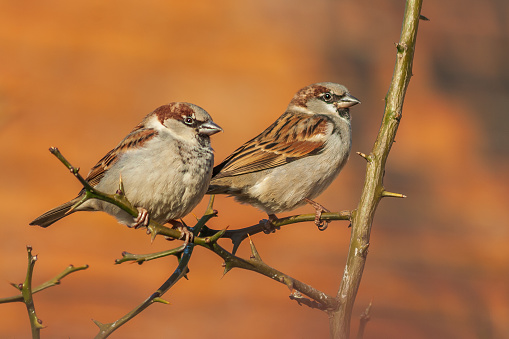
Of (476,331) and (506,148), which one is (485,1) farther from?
(476,331)

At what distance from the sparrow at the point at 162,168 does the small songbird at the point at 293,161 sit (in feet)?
2.02

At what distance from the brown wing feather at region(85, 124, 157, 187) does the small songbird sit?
22.9 inches

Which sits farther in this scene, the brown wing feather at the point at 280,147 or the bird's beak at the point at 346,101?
the bird's beak at the point at 346,101

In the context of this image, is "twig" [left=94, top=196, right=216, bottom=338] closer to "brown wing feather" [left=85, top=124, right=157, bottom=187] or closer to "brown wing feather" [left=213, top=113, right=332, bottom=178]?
"brown wing feather" [left=85, top=124, right=157, bottom=187]

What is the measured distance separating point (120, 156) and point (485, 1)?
16.7 feet

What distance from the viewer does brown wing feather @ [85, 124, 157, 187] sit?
98.7 inches

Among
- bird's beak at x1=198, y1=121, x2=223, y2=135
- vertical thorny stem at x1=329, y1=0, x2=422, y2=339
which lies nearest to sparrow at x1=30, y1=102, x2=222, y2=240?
bird's beak at x1=198, y1=121, x2=223, y2=135

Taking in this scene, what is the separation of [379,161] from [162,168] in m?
0.95

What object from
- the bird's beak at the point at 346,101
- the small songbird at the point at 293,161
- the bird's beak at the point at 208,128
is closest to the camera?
the bird's beak at the point at 208,128

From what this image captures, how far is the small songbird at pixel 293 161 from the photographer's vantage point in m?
3.12

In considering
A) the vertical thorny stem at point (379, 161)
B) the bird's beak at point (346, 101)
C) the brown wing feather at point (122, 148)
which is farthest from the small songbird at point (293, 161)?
the vertical thorny stem at point (379, 161)

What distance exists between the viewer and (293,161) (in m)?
3.25

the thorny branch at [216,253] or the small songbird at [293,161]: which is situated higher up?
the thorny branch at [216,253]

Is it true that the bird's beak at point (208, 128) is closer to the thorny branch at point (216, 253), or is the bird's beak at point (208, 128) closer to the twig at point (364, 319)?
the thorny branch at point (216, 253)
